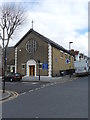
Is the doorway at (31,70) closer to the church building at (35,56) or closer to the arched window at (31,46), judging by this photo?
the church building at (35,56)

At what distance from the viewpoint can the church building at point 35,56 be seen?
136ft

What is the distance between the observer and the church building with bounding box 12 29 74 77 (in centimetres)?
4147

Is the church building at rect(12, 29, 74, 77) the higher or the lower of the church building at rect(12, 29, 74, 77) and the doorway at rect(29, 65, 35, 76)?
the higher

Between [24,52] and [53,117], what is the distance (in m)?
35.9

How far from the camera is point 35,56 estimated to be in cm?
4269

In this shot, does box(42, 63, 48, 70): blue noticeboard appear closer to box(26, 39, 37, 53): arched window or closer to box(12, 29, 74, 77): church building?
box(12, 29, 74, 77): church building

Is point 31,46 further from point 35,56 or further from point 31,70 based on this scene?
point 31,70

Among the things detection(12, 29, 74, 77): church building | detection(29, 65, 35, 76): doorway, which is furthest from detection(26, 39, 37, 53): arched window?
detection(29, 65, 35, 76): doorway

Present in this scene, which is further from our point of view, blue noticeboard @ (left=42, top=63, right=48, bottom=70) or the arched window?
the arched window

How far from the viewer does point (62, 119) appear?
827 centimetres

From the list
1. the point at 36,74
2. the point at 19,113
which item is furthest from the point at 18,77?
the point at 19,113

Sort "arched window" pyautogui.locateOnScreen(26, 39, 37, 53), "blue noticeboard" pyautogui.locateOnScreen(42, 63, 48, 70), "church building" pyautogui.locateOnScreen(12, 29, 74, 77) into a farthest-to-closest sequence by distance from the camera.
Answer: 1. "arched window" pyautogui.locateOnScreen(26, 39, 37, 53)
2. "church building" pyautogui.locateOnScreen(12, 29, 74, 77)
3. "blue noticeboard" pyautogui.locateOnScreen(42, 63, 48, 70)

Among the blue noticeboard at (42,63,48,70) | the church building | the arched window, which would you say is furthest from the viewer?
the arched window

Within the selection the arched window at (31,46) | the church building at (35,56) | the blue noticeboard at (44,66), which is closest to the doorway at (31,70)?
the church building at (35,56)
